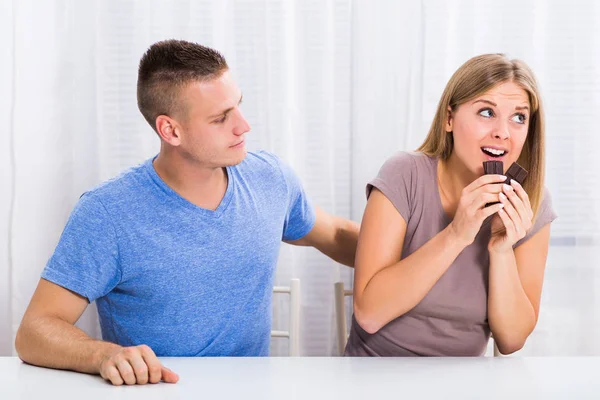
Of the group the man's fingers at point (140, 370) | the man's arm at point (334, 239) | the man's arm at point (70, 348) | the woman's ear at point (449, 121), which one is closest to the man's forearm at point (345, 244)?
the man's arm at point (334, 239)

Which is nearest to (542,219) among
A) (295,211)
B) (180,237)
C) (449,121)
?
(449,121)

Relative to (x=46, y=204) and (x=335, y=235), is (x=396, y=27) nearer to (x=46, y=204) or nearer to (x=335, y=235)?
(x=335, y=235)

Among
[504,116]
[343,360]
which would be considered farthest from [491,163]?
[343,360]

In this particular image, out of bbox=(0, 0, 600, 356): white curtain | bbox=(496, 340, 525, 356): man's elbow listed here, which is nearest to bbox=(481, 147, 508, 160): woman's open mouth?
bbox=(496, 340, 525, 356): man's elbow

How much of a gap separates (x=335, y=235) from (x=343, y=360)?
0.54 metres

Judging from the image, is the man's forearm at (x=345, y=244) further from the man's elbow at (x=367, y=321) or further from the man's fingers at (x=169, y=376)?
the man's fingers at (x=169, y=376)

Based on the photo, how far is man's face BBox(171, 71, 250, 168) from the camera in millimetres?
1532

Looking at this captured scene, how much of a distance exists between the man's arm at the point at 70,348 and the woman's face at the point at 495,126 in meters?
0.78

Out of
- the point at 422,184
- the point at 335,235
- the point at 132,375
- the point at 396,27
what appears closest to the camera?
the point at 132,375

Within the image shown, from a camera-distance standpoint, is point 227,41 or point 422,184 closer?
point 422,184

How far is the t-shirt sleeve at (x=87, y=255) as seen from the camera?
142 cm

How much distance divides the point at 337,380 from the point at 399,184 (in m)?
0.52

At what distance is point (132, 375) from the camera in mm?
1171

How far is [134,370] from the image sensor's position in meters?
1.18
